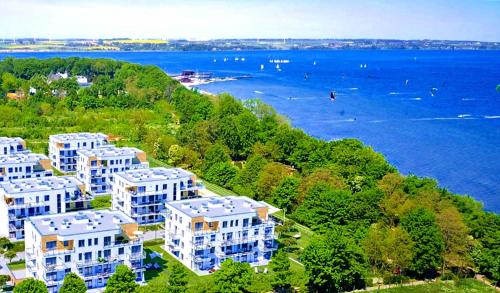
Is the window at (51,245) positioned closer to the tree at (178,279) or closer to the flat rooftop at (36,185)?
the tree at (178,279)

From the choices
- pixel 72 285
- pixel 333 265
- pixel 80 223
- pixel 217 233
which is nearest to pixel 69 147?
pixel 80 223

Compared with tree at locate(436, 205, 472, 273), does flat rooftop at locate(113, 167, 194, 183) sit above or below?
above

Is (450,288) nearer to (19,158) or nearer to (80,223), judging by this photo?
(80,223)

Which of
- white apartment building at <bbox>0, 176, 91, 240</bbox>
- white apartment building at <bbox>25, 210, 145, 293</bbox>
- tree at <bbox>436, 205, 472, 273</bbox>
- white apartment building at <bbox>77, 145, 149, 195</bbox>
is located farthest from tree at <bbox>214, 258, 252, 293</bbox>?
white apartment building at <bbox>77, 145, 149, 195</bbox>

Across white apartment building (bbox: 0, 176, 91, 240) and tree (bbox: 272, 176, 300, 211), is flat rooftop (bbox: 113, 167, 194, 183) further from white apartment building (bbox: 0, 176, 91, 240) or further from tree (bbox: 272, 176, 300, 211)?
tree (bbox: 272, 176, 300, 211)

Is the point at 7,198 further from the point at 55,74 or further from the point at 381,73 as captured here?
the point at 381,73

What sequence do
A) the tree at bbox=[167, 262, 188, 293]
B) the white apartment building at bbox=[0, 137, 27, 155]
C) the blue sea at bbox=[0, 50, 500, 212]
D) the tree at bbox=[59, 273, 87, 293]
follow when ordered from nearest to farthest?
1. the tree at bbox=[59, 273, 87, 293]
2. the tree at bbox=[167, 262, 188, 293]
3. the white apartment building at bbox=[0, 137, 27, 155]
4. the blue sea at bbox=[0, 50, 500, 212]

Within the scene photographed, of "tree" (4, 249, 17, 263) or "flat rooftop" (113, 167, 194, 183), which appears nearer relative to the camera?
"tree" (4, 249, 17, 263)

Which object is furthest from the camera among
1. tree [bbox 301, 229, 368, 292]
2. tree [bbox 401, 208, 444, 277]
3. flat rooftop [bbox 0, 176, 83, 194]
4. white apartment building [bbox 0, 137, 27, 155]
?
white apartment building [bbox 0, 137, 27, 155]
